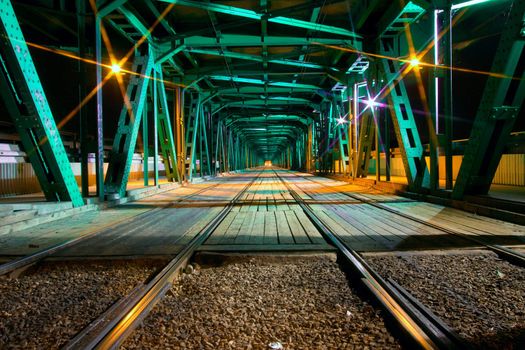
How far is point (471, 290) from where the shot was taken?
2.53 m

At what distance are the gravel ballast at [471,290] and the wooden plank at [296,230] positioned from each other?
0.86 m

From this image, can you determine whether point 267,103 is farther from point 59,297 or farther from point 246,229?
point 59,297

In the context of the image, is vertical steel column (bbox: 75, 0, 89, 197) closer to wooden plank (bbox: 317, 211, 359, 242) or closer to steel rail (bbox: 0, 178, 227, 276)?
steel rail (bbox: 0, 178, 227, 276)

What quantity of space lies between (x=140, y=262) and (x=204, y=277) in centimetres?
77

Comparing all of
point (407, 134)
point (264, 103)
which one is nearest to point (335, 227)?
point (407, 134)

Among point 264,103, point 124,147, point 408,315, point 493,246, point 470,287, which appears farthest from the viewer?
point 264,103

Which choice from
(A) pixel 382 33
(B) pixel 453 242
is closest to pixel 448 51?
(A) pixel 382 33

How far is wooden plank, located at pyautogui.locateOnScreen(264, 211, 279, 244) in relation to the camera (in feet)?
13.1

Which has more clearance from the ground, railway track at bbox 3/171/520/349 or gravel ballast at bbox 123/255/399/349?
railway track at bbox 3/171/520/349

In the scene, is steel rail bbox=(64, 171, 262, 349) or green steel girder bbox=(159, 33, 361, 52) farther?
green steel girder bbox=(159, 33, 361, 52)

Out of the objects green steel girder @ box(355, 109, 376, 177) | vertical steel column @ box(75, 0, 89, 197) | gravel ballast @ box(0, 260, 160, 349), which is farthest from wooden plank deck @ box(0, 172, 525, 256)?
green steel girder @ box(355, 109, 376, 177)

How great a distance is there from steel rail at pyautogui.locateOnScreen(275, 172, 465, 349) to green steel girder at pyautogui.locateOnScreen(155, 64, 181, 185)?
9454 millimetres

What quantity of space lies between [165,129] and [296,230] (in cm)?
875

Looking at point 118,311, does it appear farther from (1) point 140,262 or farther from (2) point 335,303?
(2) point 335,303
